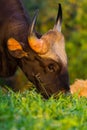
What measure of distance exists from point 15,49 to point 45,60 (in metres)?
0.59

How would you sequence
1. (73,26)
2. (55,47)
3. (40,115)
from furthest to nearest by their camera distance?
(73,26)
(55,47)
(40,115)

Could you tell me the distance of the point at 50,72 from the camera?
10.3 meters

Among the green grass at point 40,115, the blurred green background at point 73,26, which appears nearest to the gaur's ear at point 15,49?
the green grass at point 40,115

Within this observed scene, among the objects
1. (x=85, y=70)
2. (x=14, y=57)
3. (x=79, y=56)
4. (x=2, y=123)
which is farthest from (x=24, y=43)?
(x=79, y=56)

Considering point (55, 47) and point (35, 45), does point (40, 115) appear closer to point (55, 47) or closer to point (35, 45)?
point (35, 45)

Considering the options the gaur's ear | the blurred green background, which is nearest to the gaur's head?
the gaur's ear

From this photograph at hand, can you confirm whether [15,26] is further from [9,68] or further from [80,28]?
[80,28]

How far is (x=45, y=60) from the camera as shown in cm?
1038

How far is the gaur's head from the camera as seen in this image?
10234 millimetres

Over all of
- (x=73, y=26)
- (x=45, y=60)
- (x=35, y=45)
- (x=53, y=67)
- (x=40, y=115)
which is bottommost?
(x=73, y=26)

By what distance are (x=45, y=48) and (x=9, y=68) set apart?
1.17m

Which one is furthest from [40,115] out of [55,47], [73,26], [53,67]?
[73,26]

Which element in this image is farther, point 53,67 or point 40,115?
point 53,67

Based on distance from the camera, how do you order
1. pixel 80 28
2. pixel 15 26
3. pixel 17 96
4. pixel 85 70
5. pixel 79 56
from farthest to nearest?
1. pixel 80 28
2. pixel 79 56
3. pixel 85 70
4. pixel 15 26
5. pixel 17 96
